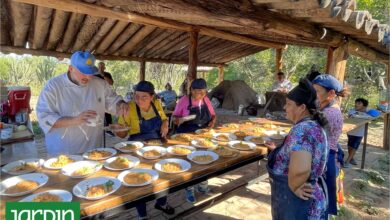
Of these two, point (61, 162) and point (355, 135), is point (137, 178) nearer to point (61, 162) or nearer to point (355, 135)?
point (61, 162)

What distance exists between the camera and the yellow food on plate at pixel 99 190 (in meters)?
1.73

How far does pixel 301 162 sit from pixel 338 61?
4.10 metres

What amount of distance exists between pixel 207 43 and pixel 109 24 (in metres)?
4.09

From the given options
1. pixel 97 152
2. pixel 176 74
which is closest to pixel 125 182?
pixel 97 152

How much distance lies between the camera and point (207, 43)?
355 inches

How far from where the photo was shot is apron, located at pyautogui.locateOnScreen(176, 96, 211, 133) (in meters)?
4.04

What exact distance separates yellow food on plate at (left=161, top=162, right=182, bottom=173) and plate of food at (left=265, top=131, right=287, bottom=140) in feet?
5.58

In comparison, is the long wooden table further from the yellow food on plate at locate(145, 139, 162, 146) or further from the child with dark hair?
the child with dark hair

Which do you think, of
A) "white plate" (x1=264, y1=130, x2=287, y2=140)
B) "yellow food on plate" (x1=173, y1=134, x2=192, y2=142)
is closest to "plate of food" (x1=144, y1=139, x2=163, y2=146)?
"yellow food on plate" (x1=173, y1=134, x2=192, y2=142)

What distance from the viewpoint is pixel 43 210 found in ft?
5.51

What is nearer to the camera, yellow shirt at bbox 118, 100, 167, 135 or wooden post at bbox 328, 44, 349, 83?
yellow shirt at bbox 118, 100, 167, 135

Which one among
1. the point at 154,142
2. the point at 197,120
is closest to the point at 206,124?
the point at 197,120

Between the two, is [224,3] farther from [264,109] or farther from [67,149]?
[264,109]

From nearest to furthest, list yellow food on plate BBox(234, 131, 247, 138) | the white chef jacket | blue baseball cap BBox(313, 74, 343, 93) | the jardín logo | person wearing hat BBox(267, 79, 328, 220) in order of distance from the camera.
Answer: the jardín logo → person wearing hat BBox(267, 79, 328, 220) → the white chef jacket → blue baseball cap BBox(313, 74, 343, 93) → yellow food on plate BBox(234, 131, 247, 138)
